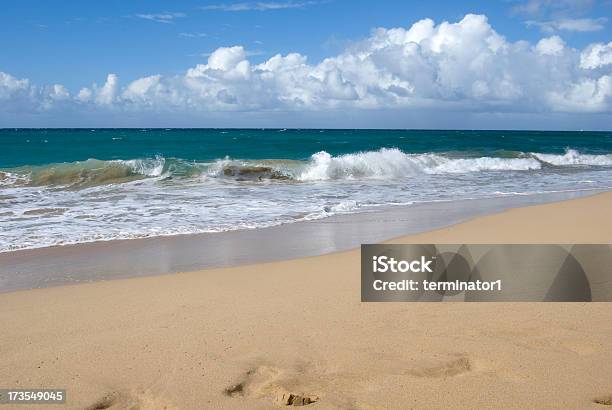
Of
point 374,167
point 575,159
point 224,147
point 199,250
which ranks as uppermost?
point 224,147

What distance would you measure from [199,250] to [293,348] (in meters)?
4.24

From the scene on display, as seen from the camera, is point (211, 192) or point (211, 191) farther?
point (211, 191)

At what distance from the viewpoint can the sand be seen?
10.3 feet

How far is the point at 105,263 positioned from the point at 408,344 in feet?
15.0

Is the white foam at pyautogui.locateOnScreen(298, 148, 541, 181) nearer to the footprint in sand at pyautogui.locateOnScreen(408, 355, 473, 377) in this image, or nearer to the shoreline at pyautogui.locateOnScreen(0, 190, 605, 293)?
the shoreline at pyautogui.locateOnScreen(0, 190, 605, 293)

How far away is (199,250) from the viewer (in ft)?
25.5

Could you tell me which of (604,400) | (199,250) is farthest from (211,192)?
(604,400)

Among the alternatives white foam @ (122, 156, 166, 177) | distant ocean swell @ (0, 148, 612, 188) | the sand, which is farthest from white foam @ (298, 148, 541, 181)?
the sand

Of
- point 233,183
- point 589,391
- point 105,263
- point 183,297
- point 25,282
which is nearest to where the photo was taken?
point 589,391

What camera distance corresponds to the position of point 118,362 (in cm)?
360

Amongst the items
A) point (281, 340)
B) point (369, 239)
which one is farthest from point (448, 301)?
point (369, 239)

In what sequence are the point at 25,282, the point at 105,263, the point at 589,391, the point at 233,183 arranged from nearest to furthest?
the point at 589,391, the point at 25,282, the point at 105,263, the point at 233,183

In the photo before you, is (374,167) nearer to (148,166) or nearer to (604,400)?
(148,166)

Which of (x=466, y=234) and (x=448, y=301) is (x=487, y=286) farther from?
(x=466, y=234)
